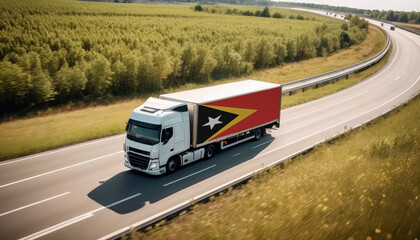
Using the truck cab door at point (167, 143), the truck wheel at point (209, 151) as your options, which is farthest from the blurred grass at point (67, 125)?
the truck cab door at point (167, 143)

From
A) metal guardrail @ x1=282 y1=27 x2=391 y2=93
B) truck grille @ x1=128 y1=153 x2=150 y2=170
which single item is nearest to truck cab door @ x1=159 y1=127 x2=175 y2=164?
truck grille @ x1=128 y1=153 x2=150 y2=170

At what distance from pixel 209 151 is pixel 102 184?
5.75m

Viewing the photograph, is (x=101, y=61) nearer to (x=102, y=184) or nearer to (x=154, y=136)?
(x=154, y=136)

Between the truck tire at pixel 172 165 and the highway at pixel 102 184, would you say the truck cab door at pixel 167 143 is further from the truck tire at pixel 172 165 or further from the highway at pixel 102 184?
the highway at pixel 102 184

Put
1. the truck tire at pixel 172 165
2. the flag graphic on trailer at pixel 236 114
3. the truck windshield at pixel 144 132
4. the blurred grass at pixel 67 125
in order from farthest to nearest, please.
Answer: the blurred grass at pixel 67 125
the flag graphic on trailer at pixel 236 114
the truck tire at pixel 172 165
the truck windshield at pixel 144 132

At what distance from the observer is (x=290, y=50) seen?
61.8 metres

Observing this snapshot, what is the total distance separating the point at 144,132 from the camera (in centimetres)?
1477

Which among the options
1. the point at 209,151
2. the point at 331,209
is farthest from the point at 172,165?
the point at 331,209

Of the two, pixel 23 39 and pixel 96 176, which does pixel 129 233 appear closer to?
pixel 96 176

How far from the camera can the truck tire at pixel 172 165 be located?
15.5m

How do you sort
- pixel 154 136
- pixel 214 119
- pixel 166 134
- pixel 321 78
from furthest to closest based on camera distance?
1. pixel 321 78
2. pixel 214 119
3. pixel 166 134
4. pixel 154 136

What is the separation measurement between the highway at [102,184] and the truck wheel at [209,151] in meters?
0.27

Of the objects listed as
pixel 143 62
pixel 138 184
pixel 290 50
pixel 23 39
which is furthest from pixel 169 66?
pixel 290 50

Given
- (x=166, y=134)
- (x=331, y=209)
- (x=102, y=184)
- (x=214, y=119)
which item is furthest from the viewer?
(x=214, y=119)
